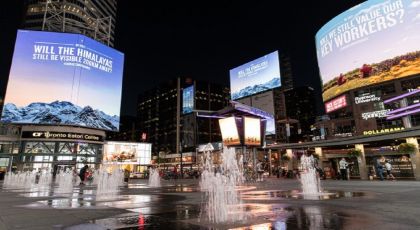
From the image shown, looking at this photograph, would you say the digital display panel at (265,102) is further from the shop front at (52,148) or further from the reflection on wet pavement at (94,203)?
the reflection on wet pavement at (94,203)

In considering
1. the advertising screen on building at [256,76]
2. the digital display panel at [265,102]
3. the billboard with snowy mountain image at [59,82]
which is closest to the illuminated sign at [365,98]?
the advertising screen on building at [256,76]

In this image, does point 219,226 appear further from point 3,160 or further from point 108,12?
point 108,12

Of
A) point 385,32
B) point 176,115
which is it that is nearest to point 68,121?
point 385,32

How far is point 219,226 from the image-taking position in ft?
19.9

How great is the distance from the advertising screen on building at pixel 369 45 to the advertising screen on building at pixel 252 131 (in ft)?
93.4

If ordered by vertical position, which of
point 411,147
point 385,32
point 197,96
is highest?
point 197,96

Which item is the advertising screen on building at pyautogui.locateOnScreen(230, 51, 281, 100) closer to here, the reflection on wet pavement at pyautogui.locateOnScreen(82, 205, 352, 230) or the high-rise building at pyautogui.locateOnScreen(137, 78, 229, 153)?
the high-rise building at pyautogui.locateOnScreen(137, 78, 229, 153)

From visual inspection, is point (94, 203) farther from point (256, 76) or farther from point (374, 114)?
point (374, 114)

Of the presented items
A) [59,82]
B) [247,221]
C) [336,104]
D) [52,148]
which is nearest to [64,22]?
[59,82]

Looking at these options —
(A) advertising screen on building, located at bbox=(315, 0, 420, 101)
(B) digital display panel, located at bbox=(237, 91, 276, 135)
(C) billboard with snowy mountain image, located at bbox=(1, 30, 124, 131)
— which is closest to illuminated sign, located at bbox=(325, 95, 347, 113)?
(A) advertising screen on building, located at bbox=(315, 0, 420, 101)

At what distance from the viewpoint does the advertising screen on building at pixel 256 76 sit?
196 ft

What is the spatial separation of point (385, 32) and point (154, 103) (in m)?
126

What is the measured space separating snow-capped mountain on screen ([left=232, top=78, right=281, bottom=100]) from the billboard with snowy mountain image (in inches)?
1175

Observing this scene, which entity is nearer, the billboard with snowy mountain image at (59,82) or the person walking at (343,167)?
the person walking at (343,167)
